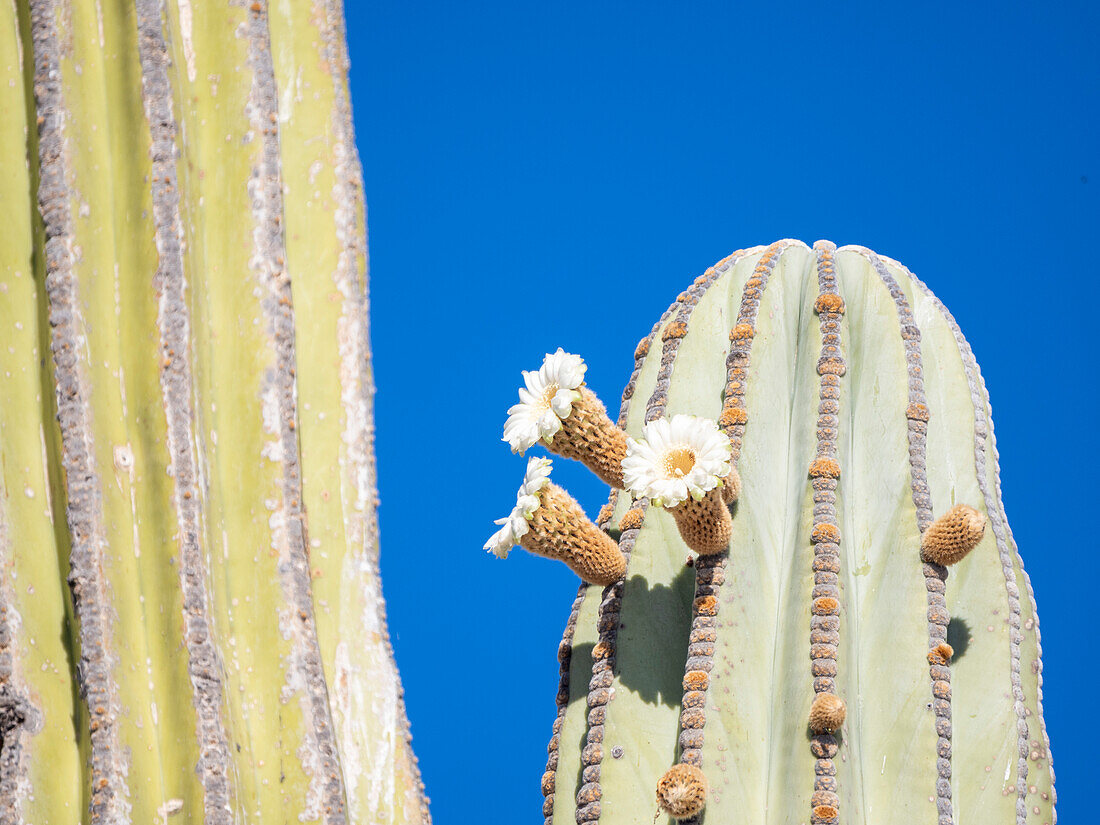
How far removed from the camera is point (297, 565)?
4.06 ft

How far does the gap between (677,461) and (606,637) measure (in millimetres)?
273

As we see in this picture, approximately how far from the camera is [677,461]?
127cm

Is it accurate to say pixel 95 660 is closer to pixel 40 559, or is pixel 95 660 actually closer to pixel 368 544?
pixel 40 559

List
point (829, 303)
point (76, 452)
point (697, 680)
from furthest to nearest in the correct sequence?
point (829, 303), point (697, 680), point (76, 452)

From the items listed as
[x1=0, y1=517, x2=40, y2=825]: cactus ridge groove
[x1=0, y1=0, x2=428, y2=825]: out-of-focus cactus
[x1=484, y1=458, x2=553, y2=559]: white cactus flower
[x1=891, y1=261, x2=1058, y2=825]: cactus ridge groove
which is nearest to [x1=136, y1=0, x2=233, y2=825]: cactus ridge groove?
[x1=0, y1=0, x2=428, y2=825]: out-of-focus cactus

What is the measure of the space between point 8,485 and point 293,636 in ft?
Answer: 1.15

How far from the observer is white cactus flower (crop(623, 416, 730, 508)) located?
1219 millimetres

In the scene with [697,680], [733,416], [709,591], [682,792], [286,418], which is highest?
[733,416]

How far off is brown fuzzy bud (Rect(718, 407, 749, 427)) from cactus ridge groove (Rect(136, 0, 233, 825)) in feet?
2.17

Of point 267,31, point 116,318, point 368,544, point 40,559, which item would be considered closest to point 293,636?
point 368,544

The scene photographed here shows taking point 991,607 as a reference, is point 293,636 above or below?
below

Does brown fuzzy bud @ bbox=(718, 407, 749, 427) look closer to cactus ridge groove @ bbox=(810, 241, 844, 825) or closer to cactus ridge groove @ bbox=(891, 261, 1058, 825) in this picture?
cactus ridge groove @ bbox=(810, 241, 844, 825)

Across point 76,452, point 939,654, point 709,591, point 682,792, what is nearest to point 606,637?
point 709,591

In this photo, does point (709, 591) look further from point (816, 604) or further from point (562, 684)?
point (562, 684)
